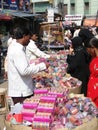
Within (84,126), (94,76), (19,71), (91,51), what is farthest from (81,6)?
(84,126)

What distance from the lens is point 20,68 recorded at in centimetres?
558

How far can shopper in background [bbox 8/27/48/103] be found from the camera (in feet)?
18.4

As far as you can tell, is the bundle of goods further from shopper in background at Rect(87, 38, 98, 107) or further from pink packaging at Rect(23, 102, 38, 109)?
shopper in background at Rect(87, 38, 98, 107)

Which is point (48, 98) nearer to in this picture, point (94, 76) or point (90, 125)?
point (90, 125)

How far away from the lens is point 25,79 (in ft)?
19.3

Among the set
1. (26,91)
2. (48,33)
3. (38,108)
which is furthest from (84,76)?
(48,33)

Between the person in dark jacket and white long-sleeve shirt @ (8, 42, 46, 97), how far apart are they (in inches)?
45.2

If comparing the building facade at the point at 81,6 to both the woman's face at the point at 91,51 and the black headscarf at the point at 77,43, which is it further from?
the woman's face at the point at 91,51

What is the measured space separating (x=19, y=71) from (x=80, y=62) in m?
1.56

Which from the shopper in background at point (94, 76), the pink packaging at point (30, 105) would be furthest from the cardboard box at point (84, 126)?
the shopper in background at point (94, 76)

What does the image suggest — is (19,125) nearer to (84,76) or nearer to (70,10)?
(84,76)

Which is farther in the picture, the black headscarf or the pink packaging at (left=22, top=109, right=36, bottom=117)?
the black headscarf

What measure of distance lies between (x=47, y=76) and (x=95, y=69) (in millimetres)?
2057

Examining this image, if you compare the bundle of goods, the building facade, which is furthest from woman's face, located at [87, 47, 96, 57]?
the building facade
